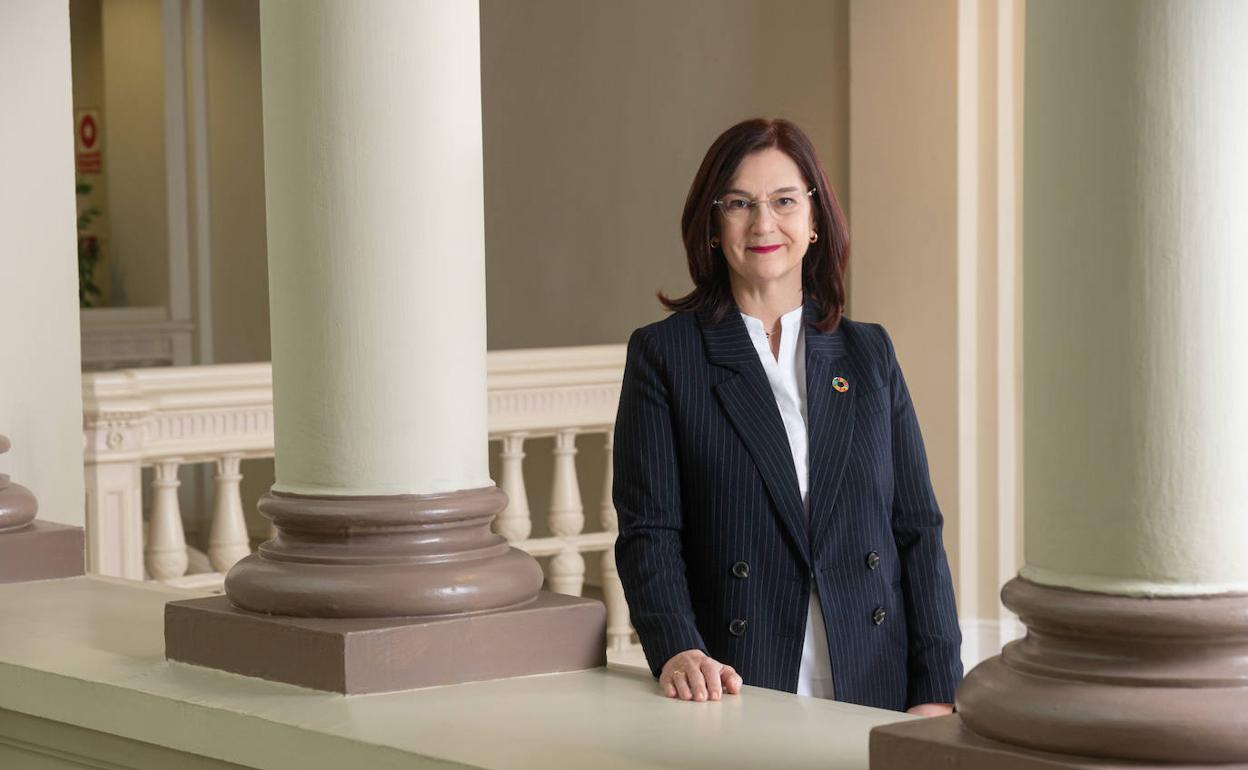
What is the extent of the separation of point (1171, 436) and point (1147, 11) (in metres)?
0.37

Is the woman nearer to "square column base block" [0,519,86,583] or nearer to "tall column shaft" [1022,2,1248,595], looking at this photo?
"tall column shaft" [1022,2,1248,595]

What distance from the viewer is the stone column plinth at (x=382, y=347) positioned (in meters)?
2.38

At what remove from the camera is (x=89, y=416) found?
15.1 feet

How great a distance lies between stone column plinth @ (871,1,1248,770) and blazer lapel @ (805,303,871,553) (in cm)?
100

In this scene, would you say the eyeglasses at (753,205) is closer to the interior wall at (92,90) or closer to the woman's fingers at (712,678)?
the woman's fingers at (712,678)

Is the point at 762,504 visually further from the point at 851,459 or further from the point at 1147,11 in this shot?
the point at 1147,11

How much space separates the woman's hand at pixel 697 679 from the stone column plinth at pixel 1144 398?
0.66 metres

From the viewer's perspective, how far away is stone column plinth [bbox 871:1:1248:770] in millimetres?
1560

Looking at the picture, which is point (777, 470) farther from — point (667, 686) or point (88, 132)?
point (88, 132)

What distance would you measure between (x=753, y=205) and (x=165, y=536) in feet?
8.49

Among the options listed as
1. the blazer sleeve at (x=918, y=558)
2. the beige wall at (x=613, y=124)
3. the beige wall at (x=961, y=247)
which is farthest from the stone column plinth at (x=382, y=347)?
the beige wall at (x=613, y=124)

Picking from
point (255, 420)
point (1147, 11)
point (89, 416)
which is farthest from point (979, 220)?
point (1147, 11)

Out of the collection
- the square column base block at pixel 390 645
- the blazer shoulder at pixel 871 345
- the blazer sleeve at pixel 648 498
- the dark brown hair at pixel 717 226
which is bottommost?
the square column base block at pixel 390 645

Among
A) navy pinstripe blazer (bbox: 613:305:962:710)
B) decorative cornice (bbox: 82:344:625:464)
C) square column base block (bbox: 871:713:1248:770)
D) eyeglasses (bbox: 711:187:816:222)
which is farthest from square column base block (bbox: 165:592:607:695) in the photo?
decorative cornice (bbox: 82:344:625:464)
